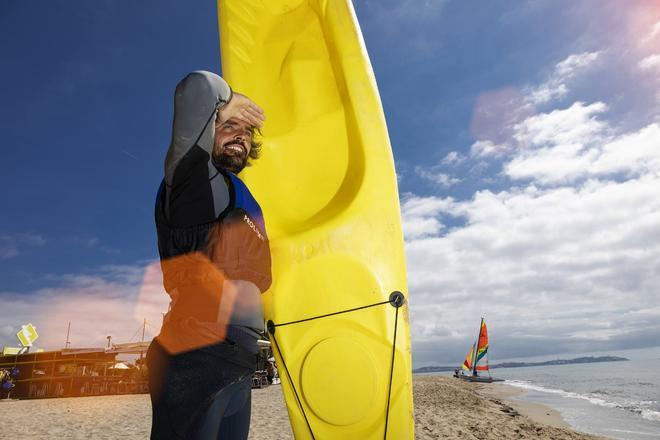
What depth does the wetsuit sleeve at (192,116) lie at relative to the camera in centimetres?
103

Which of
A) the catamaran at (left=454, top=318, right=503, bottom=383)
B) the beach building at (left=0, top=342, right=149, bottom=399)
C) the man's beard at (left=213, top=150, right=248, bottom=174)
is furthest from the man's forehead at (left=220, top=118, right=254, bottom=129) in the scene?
the catamaran at (left=454, top=318, right=503, bottom=383)

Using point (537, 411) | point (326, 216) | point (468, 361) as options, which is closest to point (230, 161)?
point (326, 216)

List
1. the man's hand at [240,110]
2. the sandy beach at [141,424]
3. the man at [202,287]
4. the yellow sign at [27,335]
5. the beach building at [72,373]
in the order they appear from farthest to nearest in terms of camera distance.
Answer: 1. the yellow sign at [27,335]
2. the beach building at [72,373]
3. the sandy beach at [141,424]
4. the man's hand at [240,110]
5. the man at [202,287]

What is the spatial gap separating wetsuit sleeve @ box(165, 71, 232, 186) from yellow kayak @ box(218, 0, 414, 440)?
0.80 metres

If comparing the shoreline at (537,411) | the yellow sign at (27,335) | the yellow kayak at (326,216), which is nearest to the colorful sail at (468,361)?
the shoreline at (537,411)

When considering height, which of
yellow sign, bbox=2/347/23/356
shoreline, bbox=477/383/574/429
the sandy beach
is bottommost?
shoreline, bbox=477/383/574/429

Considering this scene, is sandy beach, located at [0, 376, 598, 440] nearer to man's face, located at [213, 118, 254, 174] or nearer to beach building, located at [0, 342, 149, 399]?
beach building, located at [0, 342, 149, 399]

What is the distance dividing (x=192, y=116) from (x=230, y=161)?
295 mm

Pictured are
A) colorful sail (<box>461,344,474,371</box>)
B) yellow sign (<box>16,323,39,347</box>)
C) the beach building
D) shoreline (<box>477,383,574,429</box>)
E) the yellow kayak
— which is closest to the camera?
the yellow kayak

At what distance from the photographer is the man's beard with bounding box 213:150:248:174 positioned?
51.6 inches

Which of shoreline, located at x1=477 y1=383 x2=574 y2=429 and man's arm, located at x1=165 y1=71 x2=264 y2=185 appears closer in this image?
man's arm, located at x1=165 y1=71 x2=264 y2=185

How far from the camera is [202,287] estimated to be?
1061 millimetres

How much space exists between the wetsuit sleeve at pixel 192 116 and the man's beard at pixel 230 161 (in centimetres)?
25

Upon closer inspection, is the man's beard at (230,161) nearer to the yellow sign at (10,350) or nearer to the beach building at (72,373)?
the beach building at (72,373)
